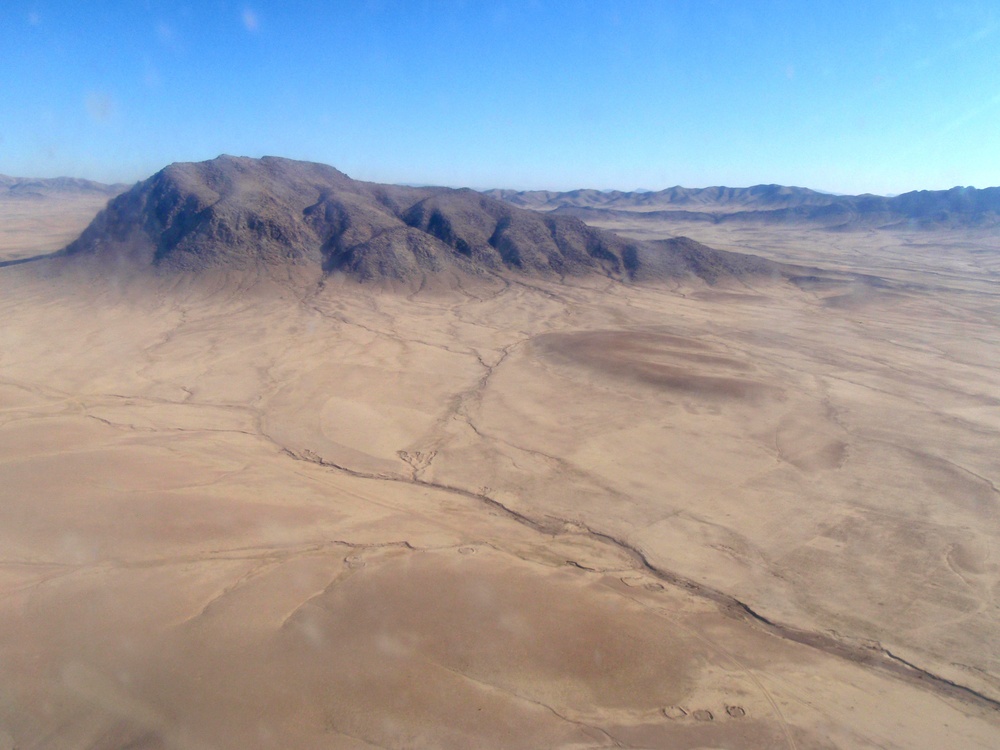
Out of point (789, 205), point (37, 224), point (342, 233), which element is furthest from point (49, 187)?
Answer: point (789, 205)

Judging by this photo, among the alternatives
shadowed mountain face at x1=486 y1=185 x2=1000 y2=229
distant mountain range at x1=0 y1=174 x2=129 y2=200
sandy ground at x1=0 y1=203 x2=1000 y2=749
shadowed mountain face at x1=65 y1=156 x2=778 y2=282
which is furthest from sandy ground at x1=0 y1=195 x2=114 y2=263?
shadowed mountain face at x1=486 y1=185 x2=1000 y2=229

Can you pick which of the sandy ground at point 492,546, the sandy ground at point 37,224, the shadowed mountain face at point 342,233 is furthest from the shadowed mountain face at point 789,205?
the sandy ground at point 492,546

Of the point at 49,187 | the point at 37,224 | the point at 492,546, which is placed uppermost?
the point at 49,187

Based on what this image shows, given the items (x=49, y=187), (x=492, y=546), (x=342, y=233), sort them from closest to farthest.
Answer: (x=492, y=546) → (x=342, y=233) → (x=49, y=187)

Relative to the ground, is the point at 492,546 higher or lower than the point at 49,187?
lower

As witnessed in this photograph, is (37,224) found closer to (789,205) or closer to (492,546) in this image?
(492,546)
